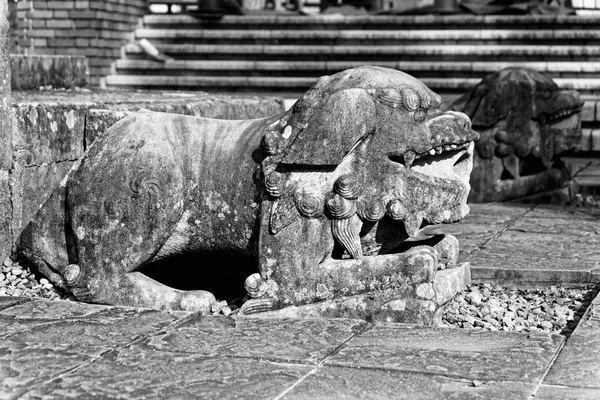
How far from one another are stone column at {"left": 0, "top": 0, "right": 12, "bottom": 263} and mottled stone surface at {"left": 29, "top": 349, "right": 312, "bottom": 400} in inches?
67.7

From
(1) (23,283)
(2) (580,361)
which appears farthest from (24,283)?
(2) (580,361)

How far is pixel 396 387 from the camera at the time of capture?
3.24m

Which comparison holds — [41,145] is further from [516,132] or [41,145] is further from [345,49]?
[345,49]

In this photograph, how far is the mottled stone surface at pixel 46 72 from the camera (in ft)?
26.8

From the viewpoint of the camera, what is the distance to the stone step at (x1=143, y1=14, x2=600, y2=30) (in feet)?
50.1

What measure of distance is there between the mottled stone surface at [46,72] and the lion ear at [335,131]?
4.30m

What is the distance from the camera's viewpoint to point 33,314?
420cm

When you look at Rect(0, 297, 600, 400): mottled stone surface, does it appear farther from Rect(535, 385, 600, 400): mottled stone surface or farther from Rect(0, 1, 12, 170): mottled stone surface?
Rect(0, 1, 12, 170): mottled stone surface

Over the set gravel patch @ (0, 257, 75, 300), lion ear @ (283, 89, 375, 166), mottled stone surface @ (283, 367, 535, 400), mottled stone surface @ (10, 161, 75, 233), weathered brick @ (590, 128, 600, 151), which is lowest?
weathered brick @ (590, 128, 600, 151)

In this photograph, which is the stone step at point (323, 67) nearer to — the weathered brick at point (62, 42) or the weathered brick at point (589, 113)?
the weathered brick at point (62, 42)

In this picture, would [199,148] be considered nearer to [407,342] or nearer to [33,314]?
[33,314]

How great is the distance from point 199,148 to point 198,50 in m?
11.8

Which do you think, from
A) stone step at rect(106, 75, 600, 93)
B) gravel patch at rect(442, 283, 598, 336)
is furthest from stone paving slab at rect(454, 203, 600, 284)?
stone step at rect(106, 75, 600, 93)

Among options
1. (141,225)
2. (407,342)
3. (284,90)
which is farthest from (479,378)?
(284,90)
